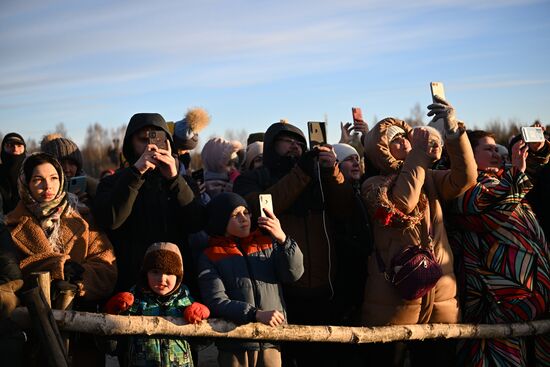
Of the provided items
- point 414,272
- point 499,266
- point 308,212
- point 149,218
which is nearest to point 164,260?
point 149,218

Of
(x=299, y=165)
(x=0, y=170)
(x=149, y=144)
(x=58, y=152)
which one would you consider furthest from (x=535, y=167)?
(x=0, y=170)

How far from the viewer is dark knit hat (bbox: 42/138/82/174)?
6.27 meters

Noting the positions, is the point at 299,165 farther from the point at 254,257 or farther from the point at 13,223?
the point at 13,223

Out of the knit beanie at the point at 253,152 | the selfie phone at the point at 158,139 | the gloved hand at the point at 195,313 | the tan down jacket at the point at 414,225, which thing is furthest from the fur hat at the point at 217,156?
A: the gloved hand at the point at 195,313

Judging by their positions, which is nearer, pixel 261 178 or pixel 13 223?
pixel 13 223

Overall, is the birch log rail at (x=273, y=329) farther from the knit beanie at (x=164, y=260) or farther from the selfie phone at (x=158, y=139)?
the selfie phone at (x=158, y=139)

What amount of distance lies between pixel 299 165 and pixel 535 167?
2.34 metres

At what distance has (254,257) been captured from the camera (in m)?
4.89

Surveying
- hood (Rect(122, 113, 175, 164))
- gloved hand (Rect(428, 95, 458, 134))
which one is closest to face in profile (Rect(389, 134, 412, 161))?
gloved hand (Rect(428, 95, 458, 134))

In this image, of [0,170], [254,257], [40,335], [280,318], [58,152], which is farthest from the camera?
[0,170]

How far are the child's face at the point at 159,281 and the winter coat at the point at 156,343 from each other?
0.05 meters

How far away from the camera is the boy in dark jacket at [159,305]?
178 inches

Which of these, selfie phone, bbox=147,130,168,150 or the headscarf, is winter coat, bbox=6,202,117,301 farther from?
selfie phone, bbox=147,130,168,150

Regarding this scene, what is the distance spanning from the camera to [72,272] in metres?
4.58
